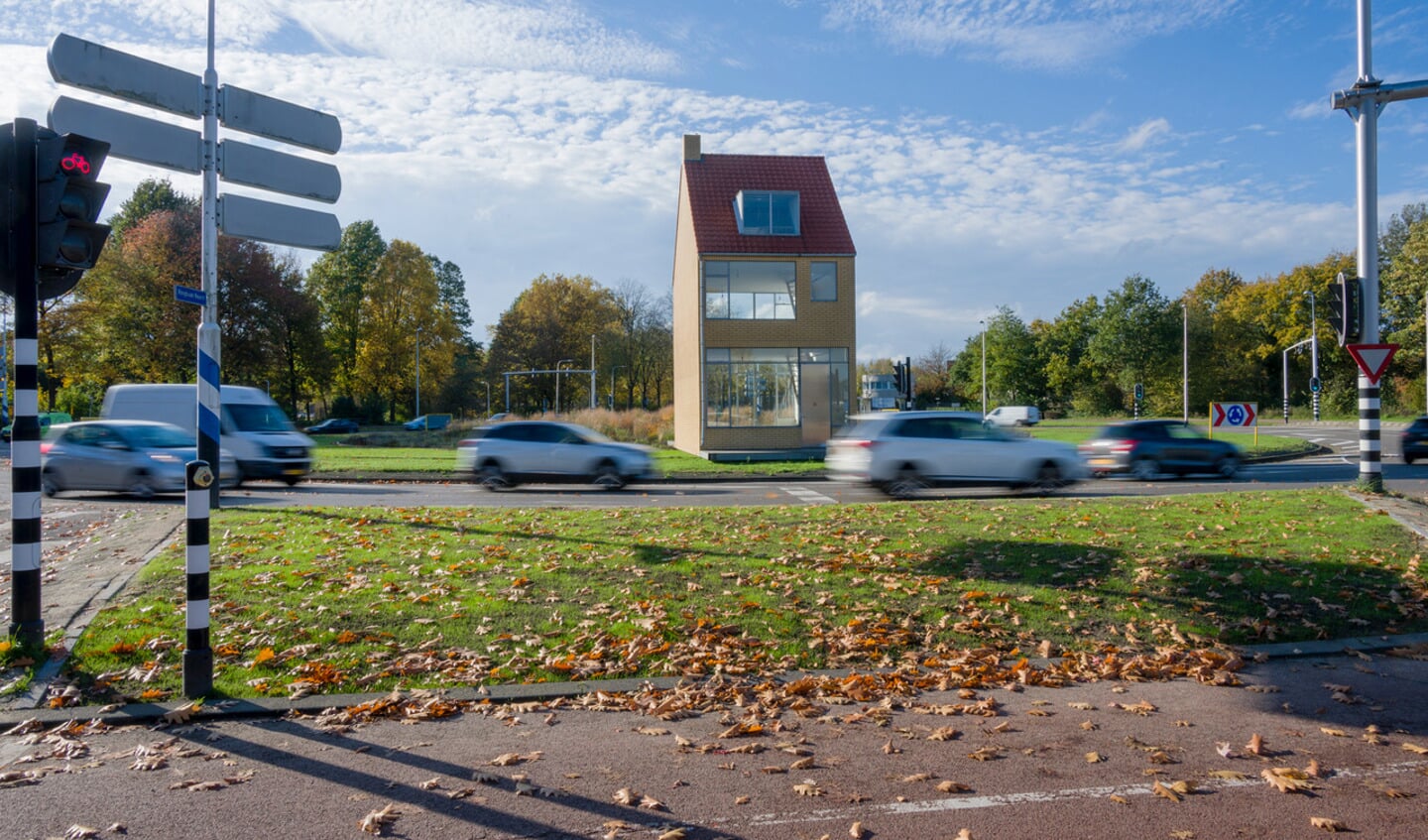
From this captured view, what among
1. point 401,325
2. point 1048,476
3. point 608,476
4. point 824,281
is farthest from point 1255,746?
point 401,325

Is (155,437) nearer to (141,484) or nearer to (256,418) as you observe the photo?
(141,484)

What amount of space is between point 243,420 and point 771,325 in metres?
17.4

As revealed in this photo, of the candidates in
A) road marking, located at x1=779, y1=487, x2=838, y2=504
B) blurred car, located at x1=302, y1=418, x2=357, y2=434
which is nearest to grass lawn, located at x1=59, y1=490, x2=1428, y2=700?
road marking, located at x1=779, y1=487, x2=838, y2=504

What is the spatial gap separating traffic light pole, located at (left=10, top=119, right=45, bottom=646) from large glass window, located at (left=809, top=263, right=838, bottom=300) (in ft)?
93.7

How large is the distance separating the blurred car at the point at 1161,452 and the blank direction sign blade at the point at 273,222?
20280mm

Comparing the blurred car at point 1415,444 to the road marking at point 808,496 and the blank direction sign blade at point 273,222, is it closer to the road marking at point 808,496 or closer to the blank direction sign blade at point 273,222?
the road marking at point 808,496

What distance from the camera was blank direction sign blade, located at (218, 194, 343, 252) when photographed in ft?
27.5

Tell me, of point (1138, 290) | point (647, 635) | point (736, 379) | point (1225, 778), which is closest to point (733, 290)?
point (736, 379)

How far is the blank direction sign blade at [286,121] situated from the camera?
29.2 ft

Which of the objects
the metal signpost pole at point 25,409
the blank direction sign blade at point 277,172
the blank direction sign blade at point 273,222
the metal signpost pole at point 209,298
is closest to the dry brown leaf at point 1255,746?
the metal signpost pole at point 209,298

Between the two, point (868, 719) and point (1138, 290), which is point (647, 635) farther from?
point (1138, 290)

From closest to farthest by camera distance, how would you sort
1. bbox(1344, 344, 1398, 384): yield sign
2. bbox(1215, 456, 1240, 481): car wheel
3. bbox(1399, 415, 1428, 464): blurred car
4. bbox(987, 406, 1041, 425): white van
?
1. bbox(1344, 344, 1398, 384): yield sign
2. bbox(1215, 456, 1240, 481): car wheel
3. bbox(1399, 415, 1428, 464): blurred car
4. bbox(987, 406, 1041, 425): white van

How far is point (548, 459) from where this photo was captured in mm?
21953

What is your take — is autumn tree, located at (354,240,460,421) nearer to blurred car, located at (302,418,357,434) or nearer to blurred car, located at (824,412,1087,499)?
blurred car, located at (302,418,357,434)
